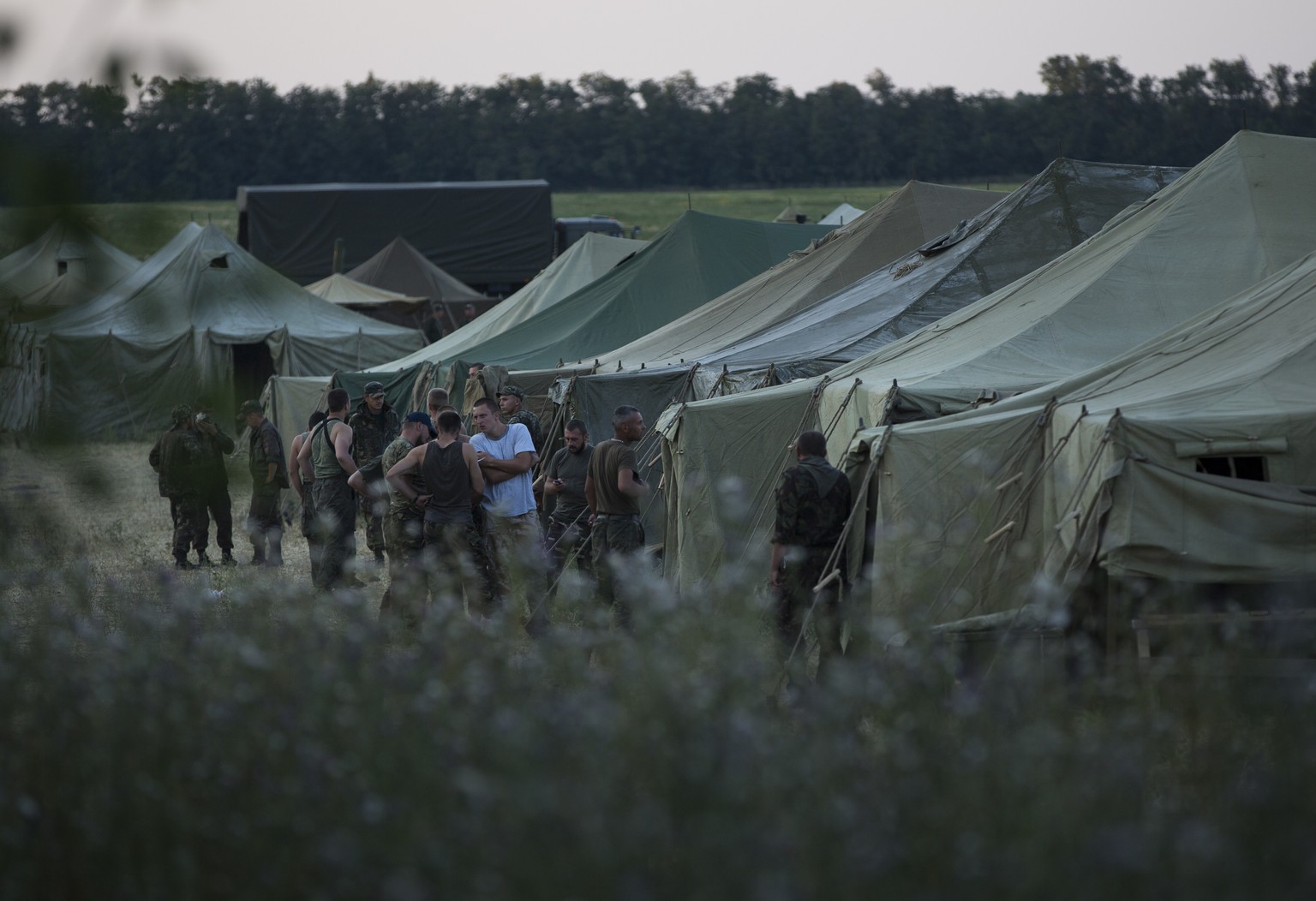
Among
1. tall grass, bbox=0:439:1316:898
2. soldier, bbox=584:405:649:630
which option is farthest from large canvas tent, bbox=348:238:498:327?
tall grass, bbox=0:439:1316:898

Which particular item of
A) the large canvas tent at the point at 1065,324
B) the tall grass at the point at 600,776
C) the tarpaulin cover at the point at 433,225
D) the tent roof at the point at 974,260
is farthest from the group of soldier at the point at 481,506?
the tarpaulin cover at the point at 433,225

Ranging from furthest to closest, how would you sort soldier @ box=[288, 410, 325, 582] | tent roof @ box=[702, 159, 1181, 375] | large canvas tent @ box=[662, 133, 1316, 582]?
tent roof @ box=[702, 159, 1181, 375] < soldier @ box=[288, 410, 325, 582] < large canvas tent @ box=[662, 133, 1316, 582]

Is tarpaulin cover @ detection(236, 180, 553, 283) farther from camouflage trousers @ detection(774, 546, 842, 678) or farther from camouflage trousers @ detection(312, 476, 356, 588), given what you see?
camouflage trousers @ detection(774, 546, 842, 678)

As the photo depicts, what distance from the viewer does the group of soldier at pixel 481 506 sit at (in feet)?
24.6

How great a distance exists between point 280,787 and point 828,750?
1.41 meters

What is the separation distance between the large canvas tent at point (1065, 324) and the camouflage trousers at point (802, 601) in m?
1.54

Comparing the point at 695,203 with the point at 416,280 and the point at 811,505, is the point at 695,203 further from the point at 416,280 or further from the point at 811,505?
the point at 811,505

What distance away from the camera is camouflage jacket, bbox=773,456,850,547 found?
24.7 ft

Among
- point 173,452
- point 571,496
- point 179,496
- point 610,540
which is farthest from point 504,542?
point 179,496

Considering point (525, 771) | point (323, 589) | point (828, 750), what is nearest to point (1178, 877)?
point (828, 750)

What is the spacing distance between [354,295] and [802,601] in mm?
22937

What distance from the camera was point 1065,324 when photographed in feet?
31.3

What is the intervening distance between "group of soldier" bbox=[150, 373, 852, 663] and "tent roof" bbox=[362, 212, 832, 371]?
5407 millimetres

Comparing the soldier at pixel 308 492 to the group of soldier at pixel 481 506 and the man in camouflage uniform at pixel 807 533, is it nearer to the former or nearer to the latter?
the group of soldier at pixel 481 506
